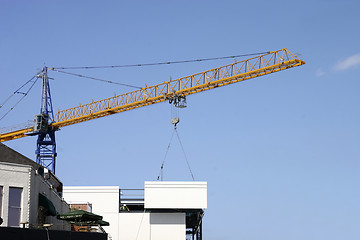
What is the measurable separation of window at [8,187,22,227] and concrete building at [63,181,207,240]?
41.4 m

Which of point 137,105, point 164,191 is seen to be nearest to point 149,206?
point 164,191

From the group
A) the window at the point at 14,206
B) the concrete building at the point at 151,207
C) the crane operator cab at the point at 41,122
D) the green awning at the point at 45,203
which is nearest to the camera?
the window at the point at 14,206

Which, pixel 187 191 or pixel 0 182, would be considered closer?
pixel 0 182

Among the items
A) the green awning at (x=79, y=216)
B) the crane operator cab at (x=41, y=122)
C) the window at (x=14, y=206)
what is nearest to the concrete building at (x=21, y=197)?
the window at (x=14, y=206)

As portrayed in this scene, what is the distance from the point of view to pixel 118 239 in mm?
79562

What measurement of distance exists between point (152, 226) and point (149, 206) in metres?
2.77

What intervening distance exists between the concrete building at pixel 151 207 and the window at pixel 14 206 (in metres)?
41.4

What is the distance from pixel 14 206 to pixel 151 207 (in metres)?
42.4

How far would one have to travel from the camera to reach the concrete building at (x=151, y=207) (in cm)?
7956

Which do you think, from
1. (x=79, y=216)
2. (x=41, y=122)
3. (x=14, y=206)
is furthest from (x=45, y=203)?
(x=41, y=122)

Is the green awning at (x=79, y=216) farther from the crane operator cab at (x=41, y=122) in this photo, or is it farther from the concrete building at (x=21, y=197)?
the crane operator cab at (x=41, y=122)

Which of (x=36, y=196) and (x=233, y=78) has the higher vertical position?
(x=233, y=78)

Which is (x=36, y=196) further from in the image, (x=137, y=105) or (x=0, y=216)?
(x=137, y=105)

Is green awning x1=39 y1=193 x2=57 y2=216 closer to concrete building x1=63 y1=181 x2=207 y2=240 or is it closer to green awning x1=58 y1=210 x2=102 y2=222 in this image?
green awning x1=58 y1=210 x2=102 y2=222
